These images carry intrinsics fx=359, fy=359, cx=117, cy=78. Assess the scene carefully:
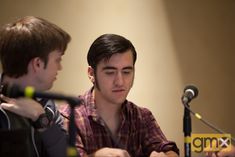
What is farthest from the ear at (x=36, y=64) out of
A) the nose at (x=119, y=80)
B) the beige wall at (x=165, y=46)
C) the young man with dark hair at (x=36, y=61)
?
the beige wall at (x=165, y=46)

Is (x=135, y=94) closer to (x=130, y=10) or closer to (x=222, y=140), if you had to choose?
(x=130, y=10)

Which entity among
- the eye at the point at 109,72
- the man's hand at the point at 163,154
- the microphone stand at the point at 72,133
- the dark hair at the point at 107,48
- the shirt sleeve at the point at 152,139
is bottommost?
the man's hand at the point at 163,154

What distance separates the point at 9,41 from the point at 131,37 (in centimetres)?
102

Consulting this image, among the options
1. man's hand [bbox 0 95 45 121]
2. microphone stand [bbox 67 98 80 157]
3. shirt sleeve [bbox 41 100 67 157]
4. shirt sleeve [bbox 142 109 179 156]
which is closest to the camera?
microphone stand [bbox 67 98 80 157]

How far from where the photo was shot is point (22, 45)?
4.55ft

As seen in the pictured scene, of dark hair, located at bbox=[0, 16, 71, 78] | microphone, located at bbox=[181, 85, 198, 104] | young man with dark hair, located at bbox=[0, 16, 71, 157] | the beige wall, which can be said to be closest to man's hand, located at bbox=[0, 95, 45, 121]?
young man with dark hair, located at bbox=[0, 16, 71, 157]

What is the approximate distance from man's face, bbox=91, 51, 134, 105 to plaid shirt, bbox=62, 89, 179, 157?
99 mm

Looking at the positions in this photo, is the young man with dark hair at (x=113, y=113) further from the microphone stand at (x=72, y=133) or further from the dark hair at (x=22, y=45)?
the microphone stand at (x=72, y=133)

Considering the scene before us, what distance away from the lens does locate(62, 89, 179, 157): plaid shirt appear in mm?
1731

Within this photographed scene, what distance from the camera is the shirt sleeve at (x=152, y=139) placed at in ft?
5.74

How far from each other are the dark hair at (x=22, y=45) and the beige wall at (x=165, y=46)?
2.56ft

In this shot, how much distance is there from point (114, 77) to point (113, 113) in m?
0.20

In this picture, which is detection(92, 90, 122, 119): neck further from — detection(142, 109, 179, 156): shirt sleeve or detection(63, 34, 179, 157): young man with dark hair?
detection(142, 109, 179, 156): shirt sleeve

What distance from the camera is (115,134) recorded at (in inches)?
70.4
